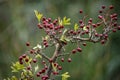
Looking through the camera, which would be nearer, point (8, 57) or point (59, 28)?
point (59, 28)

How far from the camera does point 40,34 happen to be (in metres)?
2.78

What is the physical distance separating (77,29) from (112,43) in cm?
147

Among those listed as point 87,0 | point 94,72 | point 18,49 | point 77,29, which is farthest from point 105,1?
point 77,29

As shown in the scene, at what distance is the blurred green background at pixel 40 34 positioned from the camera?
2.44 metres

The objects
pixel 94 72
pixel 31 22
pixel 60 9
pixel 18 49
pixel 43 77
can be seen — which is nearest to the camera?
pixel 43 77

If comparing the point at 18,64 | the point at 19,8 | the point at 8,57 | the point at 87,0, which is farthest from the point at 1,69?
the point at 18,64

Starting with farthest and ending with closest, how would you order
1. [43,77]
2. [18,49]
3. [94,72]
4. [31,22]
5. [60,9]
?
1. [31,22]
2. [60,9]
3. [18,49]
4. [94,72]
5. [43,77]

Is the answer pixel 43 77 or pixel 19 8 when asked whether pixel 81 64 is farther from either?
pixel 43 77

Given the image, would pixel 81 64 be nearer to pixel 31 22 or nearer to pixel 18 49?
pixel 18 49

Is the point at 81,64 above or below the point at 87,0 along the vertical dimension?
below

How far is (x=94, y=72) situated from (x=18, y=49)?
57 centimetres

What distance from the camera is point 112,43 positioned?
271cm

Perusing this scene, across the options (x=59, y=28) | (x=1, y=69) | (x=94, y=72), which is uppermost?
(x=1, y=69)

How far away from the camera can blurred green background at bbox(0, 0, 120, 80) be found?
244cm
